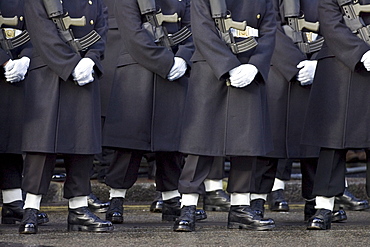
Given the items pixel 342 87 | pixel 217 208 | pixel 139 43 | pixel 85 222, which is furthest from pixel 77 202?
pixel 342 87

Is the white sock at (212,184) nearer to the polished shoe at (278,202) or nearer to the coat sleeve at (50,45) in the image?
the polished shoe at (278,202)

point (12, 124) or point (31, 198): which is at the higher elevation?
point (12, 124)

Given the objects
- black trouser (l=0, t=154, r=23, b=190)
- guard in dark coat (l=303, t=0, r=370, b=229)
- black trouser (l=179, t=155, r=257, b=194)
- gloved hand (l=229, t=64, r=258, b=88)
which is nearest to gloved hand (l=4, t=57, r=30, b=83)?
black trouser (l=0, t=154, r=23, b=190)

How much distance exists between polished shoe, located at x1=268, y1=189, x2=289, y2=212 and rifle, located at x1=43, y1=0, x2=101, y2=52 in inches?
88.7

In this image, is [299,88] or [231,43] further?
[299,88]

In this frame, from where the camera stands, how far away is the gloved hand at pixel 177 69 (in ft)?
22.9

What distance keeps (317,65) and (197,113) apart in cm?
90

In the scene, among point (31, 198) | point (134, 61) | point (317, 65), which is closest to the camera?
point (31, 198)

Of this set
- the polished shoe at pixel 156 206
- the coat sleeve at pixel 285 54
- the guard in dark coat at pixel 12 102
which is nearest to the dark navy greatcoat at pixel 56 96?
the guard in dark coat at pixel 12 102

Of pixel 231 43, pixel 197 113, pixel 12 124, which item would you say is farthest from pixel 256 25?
pixel 12 124

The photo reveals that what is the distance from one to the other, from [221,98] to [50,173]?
3.92 ft

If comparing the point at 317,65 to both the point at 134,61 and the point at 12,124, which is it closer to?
the point at 134,61

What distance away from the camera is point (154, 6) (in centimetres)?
703

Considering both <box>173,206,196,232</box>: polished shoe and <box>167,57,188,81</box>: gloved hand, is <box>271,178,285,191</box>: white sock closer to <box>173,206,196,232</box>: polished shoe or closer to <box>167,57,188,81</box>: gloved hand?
<box>167,57,188,81</box>: gloved hand
